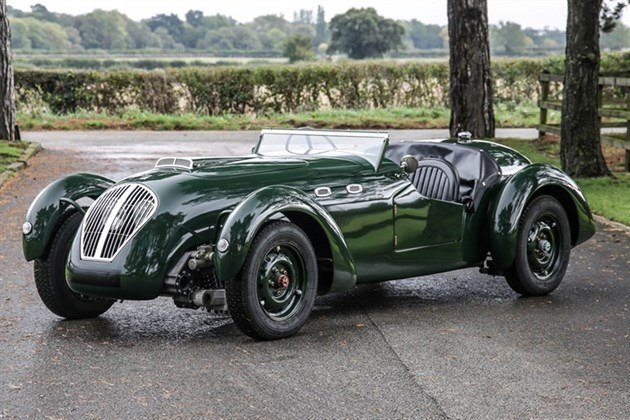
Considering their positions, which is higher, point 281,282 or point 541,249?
point 281,282

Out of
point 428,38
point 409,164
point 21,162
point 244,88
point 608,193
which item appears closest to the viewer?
point 409,164

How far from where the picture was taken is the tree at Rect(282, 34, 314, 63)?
49219 millimetres

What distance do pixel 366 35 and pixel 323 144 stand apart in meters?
50.6

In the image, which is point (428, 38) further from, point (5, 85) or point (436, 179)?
point (436, 179)

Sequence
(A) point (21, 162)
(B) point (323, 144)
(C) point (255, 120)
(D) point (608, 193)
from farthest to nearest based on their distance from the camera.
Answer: (C) point (255, 120) → (A) point (21, 162) → (D) point (608, 193) → (B) point (323, 144)

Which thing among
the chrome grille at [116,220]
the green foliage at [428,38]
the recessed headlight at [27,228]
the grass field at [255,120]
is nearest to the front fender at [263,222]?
the chrome grille at [116,220]

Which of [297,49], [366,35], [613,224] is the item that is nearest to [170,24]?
[366,35]

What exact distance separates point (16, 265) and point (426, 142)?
3915 millimetres

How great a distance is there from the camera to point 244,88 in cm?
3067

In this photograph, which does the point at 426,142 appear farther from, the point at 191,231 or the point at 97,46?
the point at 97,46

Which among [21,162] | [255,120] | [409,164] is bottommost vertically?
[255,120]

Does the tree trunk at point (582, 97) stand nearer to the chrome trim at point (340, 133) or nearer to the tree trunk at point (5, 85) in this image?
the chrome trim at point (340, 133)

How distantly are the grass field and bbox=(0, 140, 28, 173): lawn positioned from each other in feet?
21.7

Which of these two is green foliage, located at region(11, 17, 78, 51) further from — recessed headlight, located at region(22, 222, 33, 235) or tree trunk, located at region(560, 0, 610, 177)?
recessed headlight, located at region(22, 222, 33, 235)
